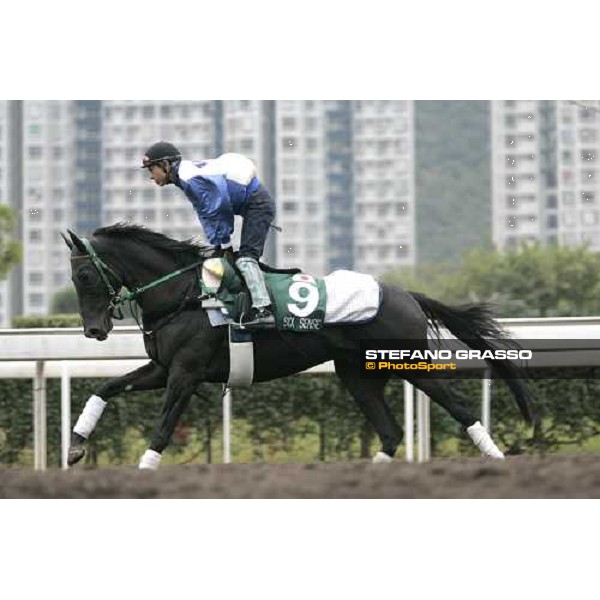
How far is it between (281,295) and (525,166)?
1327cm

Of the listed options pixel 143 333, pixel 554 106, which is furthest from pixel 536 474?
pixel 554 106

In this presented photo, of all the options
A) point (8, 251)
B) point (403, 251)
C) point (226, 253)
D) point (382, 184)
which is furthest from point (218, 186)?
point (403, 251)

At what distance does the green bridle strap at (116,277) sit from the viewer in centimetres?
639

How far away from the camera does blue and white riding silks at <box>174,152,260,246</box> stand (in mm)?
6258

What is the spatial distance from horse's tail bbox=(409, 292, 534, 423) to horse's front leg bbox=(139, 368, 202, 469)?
125cm

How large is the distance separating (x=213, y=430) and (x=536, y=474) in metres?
2.50

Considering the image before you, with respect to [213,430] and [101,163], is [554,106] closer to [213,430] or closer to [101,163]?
[101,163]

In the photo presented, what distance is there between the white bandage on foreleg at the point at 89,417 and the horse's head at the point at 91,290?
32 centimetres

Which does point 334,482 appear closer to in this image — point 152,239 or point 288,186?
point 152,239

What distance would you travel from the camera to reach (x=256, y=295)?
6.21m

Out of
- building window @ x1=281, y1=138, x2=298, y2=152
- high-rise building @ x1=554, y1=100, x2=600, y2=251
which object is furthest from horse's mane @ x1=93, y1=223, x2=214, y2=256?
high-rise building @ x1=554, y1=100, x2=600, y2=251

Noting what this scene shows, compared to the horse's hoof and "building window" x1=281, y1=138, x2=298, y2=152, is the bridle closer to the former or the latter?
the horse's hoof

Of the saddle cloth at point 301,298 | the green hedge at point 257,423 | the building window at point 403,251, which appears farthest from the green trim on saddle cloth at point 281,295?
the building window at point 403,251

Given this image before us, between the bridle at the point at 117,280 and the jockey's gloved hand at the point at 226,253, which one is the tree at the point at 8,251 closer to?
the bridle at the point at 117,280
